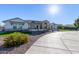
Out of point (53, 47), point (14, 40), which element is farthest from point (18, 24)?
point (53, 47)

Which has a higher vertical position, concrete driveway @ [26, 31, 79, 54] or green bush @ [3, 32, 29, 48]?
green bush @ [3, 32, 29, 48]

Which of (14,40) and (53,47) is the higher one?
(14,40)

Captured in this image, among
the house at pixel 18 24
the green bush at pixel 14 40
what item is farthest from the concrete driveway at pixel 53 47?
the house at pixel 18 24

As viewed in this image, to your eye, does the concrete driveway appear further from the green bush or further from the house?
the house

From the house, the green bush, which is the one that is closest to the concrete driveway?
the green bush

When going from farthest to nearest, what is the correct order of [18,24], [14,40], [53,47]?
[18,24] → [14,40] → [53,47]

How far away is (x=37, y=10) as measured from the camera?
30.2 feet

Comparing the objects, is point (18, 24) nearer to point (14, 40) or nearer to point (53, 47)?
point (14, 40)


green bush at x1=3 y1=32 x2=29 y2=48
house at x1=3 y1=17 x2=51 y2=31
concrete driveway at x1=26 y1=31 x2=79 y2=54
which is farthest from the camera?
house at x1=3 y1=17 x2=51 y2=31

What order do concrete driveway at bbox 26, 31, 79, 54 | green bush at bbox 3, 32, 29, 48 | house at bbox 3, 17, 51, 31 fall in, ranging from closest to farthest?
1. concrete driveway at bbox 26, 31, 79, 54
2. green bush at bbox 3, 32, 29, 48
3. house at bbox 3, 17, 51, 31

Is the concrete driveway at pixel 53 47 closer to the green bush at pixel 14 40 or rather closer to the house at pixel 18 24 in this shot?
the green bush at pixel 14 40
